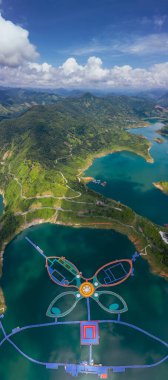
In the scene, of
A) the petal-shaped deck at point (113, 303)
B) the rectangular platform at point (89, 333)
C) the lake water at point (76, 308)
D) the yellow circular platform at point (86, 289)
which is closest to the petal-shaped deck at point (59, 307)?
the lake water at point (76, 308)

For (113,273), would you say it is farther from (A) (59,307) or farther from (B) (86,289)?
(A) (59,307)

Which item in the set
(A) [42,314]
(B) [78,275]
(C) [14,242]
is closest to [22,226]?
(C) [14,242]

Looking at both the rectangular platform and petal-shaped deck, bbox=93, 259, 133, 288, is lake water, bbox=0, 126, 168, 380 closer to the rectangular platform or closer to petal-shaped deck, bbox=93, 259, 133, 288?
the rectangular platform

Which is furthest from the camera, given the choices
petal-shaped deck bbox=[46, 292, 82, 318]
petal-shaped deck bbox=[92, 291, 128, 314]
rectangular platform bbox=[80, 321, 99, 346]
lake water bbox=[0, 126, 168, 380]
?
petal-shaped deck bbox=[92, 291, 128, 314]

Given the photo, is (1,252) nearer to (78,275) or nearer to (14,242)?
(14,242)

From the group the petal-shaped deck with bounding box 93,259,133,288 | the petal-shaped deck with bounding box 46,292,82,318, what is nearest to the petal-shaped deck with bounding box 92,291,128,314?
the petal-shaped deck with bounding box 93,259,133,288

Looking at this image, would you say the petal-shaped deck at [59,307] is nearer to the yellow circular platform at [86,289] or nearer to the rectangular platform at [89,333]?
the yellow circular platform at [86,289]
